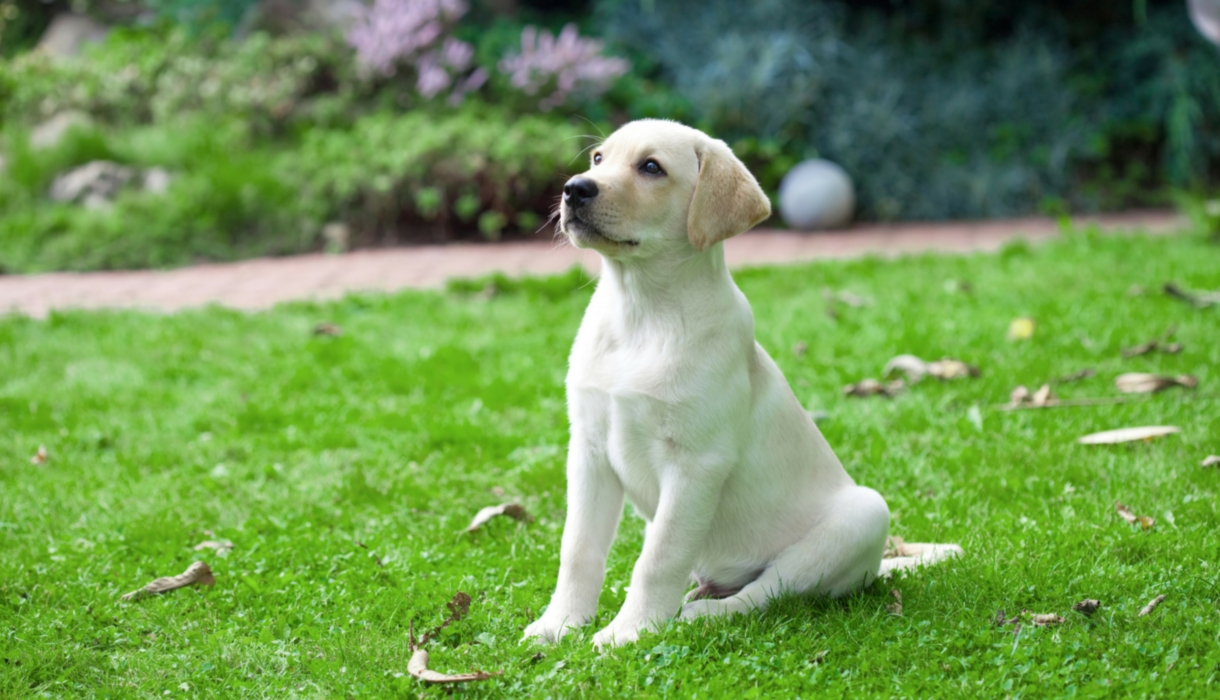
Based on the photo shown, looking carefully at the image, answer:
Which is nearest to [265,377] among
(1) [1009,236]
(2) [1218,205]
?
(1) [1009,236]

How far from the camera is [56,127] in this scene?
420 inches

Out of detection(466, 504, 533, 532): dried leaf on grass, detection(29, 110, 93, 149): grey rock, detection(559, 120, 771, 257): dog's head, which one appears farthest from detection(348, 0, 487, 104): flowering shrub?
detection(559, 120, 771, 257): dog's head

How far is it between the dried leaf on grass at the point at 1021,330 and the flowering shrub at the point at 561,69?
5.45 m

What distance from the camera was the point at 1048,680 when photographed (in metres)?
2.68

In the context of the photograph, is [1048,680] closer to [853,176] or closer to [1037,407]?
[1037,407]

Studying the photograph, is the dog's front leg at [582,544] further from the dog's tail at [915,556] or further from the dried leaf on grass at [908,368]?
the dried leaf on grass at [908,368]

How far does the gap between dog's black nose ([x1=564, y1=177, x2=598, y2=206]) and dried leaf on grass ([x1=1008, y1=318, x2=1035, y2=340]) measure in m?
3.79

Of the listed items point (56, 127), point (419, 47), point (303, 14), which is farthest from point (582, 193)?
point (303, 14)

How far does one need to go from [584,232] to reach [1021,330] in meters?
Result: 3.81

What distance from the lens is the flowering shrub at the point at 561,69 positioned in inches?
406

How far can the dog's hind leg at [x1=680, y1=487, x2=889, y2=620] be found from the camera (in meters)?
3.05

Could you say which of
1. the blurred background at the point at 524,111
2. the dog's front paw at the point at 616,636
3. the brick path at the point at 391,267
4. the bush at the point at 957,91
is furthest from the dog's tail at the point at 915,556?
the bush at the point at 957,91

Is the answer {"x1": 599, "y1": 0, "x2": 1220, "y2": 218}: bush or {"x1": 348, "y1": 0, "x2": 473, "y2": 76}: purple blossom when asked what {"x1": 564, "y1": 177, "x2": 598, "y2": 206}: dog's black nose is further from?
{"x1": 348, "y1": 0, "x2": 473, "y2": 76}: purple blossom

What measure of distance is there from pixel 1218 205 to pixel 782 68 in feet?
13.4
